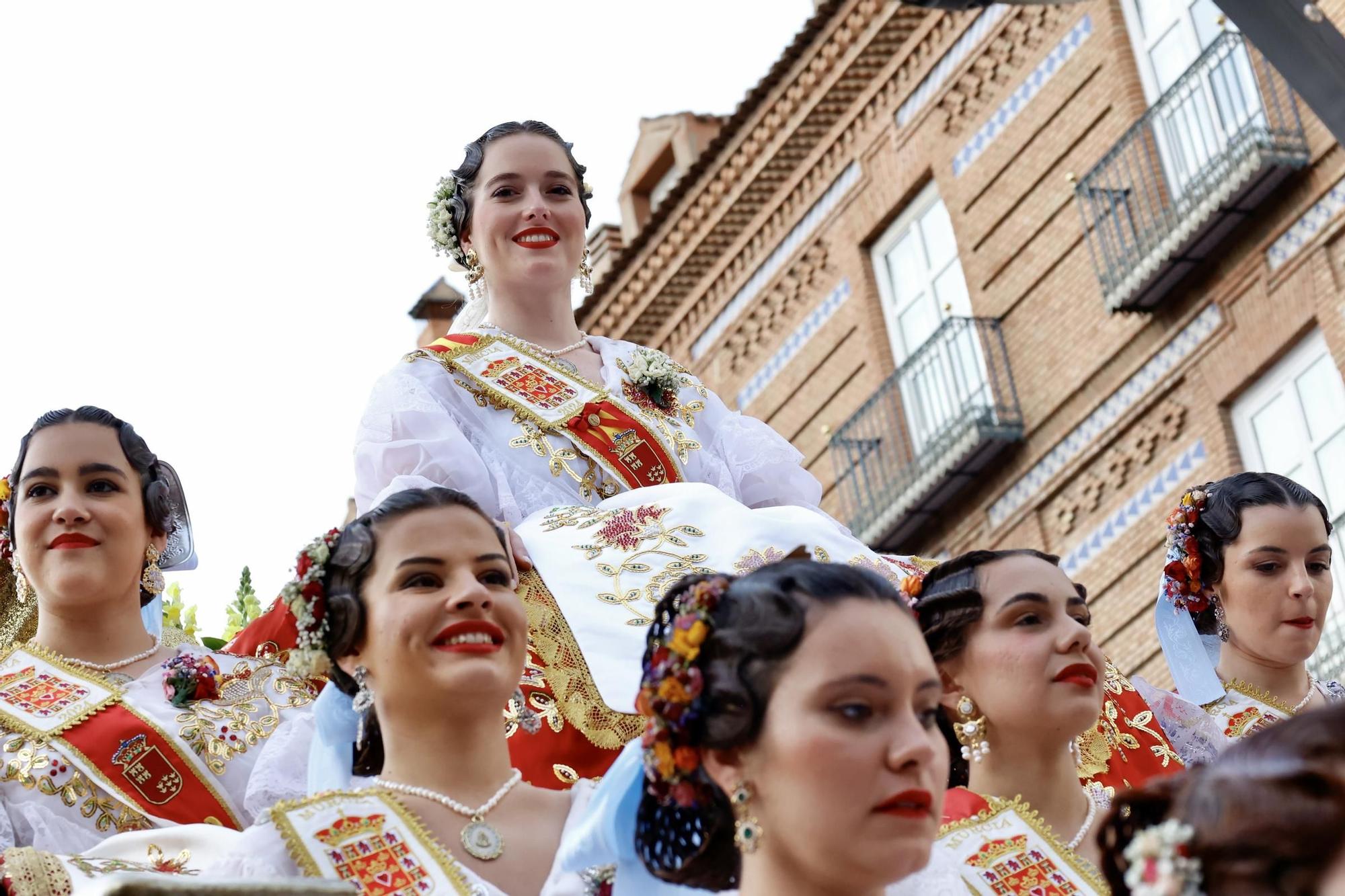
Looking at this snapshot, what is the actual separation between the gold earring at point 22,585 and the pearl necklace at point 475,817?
1985mm

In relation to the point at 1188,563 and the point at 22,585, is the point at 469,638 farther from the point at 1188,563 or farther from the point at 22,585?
the point at 1188,563

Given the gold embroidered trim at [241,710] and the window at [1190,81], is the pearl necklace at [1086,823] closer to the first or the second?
the gold embroidered trim at [241,710]

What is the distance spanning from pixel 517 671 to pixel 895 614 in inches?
49.8

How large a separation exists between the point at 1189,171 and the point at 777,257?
593 cm

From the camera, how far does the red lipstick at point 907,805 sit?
13.6 feet

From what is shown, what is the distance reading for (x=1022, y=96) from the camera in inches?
794

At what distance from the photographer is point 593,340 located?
8359 millimetres

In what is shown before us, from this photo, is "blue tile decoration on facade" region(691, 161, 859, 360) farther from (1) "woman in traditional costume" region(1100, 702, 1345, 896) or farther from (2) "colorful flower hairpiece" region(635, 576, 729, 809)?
(1) "woman in traditional costume" region(1100, 702, 1345, 896)

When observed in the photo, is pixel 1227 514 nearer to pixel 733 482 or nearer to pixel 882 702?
pixel 733 482

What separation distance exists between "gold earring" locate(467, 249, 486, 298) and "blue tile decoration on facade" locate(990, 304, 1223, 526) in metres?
10.8

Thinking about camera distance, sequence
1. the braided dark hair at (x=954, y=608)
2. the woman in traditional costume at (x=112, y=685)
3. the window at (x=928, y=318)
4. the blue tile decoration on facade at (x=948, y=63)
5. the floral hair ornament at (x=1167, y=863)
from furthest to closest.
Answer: the blue tile decoration on facade at (x=948, y=63)
the window at (x=928, y=318)
the woman in traditional costume at (x=112, y=685)
the braided dark hair at (x=954, y=608)
the floral hair ornament at (x=1167, y=863)

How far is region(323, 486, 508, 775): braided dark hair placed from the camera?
555 centimetres

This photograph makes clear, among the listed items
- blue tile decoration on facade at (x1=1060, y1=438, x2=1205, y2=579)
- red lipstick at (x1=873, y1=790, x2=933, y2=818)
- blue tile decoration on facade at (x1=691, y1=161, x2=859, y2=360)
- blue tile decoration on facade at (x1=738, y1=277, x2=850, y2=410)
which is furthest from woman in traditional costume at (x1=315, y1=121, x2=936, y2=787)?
blue tile decoration on facade at (x1=691, y1=161, x2=859, y2=360)

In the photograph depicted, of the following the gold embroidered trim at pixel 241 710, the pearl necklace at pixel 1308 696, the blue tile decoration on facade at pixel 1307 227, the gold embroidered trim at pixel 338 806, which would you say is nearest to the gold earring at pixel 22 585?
the gold embroidered trim at pixel 241 710
